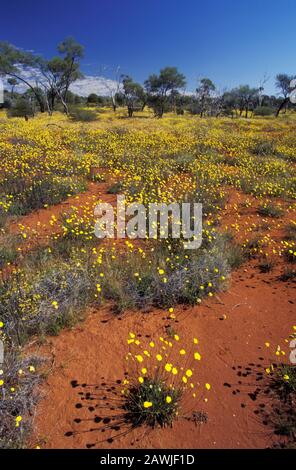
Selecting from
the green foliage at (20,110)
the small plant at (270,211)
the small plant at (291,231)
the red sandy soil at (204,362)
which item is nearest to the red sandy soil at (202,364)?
the red sandy soil at (204,362)

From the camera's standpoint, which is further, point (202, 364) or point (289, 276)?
point (289, 276)

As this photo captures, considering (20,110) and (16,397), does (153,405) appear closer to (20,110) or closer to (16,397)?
(16,397)

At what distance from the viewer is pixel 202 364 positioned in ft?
12.8

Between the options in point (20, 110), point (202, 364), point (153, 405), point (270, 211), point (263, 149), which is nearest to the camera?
point (153, 405)

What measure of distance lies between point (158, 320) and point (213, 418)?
1.53m

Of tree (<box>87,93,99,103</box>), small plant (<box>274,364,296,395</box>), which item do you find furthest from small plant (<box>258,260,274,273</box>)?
tree (<box>87,93,99,103</box>)

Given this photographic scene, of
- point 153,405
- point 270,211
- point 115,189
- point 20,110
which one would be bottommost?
point 153,405

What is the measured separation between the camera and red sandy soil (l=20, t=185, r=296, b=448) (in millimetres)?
3059

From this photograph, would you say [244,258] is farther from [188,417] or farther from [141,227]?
[188,417]

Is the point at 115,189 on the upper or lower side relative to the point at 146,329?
upper

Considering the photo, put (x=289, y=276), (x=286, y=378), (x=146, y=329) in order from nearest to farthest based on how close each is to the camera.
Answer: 1. (x=286, y=378)
2. (x=146, y=329)
3. (x=289, y=276)

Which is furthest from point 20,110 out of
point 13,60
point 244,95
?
point 244,95

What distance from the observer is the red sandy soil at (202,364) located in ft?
10.0

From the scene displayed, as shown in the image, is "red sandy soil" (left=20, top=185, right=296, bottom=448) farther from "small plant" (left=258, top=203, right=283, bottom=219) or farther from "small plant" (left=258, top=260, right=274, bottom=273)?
"small plant" (left=258, top=203, right=283, bottom=219)
